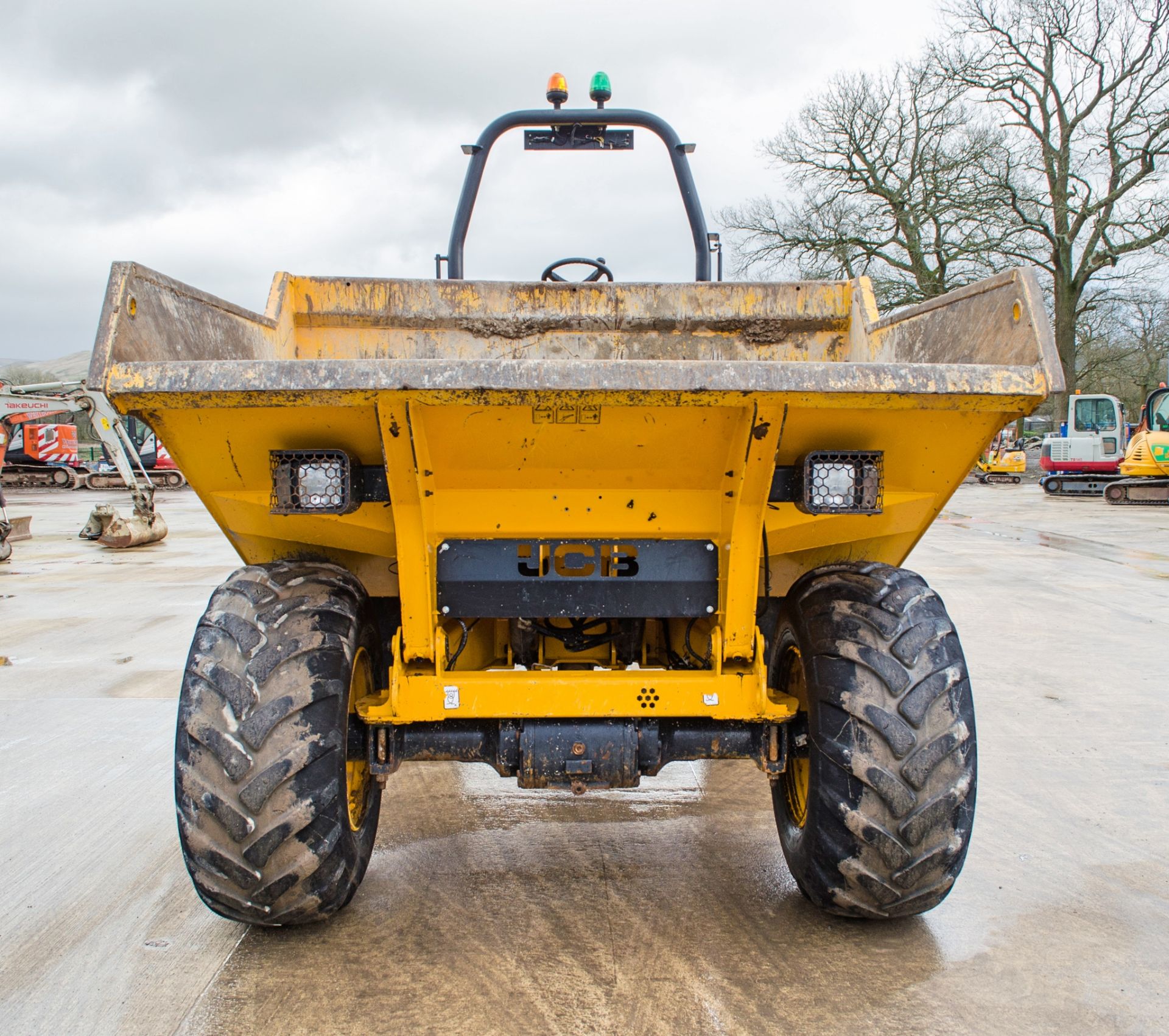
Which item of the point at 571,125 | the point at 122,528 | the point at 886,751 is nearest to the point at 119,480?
the point at 122,528

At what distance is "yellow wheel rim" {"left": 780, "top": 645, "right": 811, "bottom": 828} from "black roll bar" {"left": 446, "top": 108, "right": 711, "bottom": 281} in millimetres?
2478

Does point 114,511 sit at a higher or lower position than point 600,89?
lower

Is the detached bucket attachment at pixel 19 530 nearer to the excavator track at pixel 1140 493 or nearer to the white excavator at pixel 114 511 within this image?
the white excavator at pixel 114 511

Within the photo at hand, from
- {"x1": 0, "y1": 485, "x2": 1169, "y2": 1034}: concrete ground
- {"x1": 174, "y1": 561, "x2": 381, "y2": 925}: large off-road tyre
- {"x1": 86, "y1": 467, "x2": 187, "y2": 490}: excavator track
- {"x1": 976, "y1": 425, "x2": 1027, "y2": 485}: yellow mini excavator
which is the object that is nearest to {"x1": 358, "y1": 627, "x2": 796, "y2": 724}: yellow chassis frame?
{"x1": 174, "y1": 561, "x2": 381, "y2": 925}: large off-road tyre

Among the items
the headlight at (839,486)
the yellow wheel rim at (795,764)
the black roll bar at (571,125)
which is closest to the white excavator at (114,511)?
the black roll bar at (571,125)

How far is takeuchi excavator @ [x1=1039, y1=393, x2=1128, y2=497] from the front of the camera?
2155 cm

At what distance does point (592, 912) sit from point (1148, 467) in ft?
64.1

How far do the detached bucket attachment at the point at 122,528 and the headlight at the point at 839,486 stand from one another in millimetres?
11135

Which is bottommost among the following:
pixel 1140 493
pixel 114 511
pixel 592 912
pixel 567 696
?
pixel 1140 493

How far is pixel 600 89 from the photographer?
172 inches

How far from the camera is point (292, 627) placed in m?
2.26

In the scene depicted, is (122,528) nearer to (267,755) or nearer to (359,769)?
(359,769)

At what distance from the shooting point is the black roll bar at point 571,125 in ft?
14.4

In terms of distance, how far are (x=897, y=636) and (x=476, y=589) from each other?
41.7 inches
